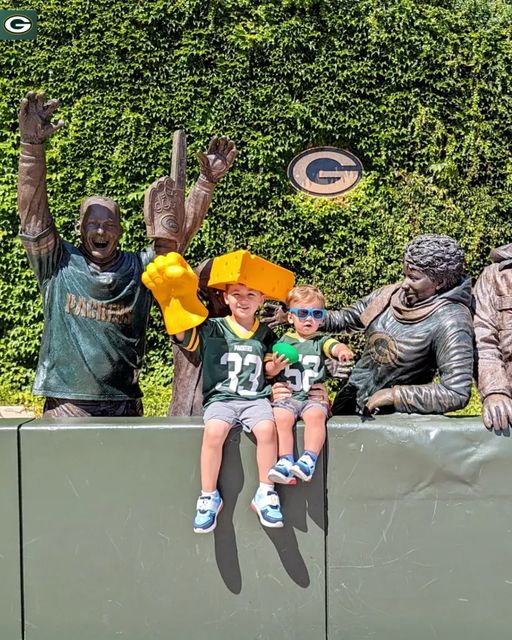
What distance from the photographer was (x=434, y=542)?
262cm

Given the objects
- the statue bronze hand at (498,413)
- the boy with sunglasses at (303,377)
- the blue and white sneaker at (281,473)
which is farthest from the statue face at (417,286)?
the blue and white sneaker at (281,473)

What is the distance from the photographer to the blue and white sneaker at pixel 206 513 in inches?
99.3

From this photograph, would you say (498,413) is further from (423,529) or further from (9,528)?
(9,528)

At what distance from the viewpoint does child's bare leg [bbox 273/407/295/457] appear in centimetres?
256

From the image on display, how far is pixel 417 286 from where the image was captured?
117 inches

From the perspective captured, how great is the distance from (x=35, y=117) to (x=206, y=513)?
1891 mm

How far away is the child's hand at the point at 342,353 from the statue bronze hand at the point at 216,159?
133cm

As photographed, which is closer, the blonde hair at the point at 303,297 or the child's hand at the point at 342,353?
the child's hand at the point at 342,353

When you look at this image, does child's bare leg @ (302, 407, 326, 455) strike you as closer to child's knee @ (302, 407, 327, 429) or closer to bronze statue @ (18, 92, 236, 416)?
child's knee @ (302, 407, 327, 429)

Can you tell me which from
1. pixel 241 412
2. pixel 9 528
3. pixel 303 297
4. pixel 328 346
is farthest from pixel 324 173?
pixel 9 528

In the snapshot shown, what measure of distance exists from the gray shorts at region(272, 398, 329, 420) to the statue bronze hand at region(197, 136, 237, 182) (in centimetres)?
147

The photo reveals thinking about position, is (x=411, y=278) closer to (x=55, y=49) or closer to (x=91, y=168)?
(x=91, y=168)
